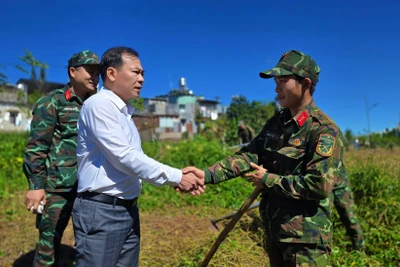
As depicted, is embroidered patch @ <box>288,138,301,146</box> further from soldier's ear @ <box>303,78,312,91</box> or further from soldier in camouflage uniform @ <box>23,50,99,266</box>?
soldier in camouflage uniform @ <box>23,50,99,266</box>

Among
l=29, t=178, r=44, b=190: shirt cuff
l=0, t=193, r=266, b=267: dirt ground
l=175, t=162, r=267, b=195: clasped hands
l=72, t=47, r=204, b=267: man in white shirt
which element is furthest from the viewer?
l=0, t=193, r=266, b=267: dirt ground

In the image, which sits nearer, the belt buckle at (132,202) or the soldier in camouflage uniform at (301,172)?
the soldier in camouflage uniform at (301,172)

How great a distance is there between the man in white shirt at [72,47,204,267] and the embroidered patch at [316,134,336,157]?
0.86 meters

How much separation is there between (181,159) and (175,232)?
406 cm

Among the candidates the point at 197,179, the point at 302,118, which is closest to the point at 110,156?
the point at 197,179

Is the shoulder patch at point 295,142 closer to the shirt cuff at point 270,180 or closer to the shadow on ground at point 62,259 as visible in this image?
the shirt cuff at point 270,180

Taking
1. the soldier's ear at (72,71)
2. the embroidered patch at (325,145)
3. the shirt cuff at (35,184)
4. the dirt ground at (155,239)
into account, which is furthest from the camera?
the dirt ground at (155,239)

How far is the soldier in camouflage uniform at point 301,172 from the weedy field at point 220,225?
128cm

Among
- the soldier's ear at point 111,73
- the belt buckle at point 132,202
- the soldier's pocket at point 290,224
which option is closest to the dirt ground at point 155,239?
the soldier's pocket at point 290,224

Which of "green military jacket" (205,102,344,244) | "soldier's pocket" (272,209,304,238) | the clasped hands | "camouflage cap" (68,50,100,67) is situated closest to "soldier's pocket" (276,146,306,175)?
"green military jacket" (205,102,344,244)

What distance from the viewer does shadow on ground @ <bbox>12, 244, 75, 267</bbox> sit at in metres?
3.71

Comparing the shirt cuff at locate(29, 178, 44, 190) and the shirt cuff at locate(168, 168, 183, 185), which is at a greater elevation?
the shirt cuff at locate(168, 168, 183, 185)

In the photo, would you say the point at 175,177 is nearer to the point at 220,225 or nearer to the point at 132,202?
the point at 132,202

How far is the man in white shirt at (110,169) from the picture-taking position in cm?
195
